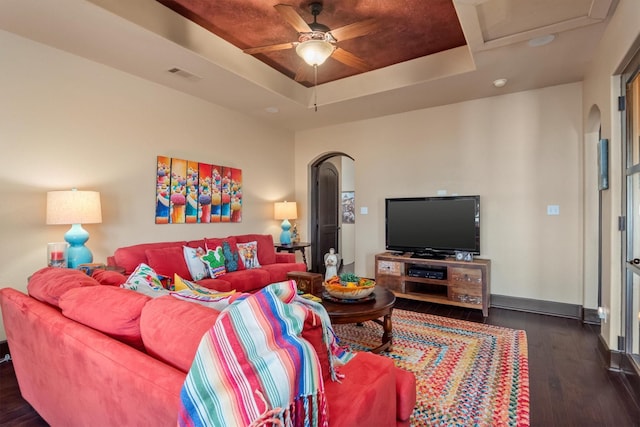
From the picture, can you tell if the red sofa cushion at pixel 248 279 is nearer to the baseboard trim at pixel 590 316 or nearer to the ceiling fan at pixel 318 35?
the ceiling fan at pixel 318 35

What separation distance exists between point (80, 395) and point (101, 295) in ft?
1.28

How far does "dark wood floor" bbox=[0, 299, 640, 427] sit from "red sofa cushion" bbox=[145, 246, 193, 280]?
4.10ft

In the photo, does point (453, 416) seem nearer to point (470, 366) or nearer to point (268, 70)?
point (470, 366)

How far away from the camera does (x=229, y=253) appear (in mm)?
3902

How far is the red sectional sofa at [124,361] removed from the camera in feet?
3.34

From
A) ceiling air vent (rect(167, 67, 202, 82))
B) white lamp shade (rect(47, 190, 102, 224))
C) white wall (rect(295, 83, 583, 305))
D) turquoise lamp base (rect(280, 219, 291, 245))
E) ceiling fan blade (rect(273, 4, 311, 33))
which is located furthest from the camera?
turquoise lamp base (rect(280, 219, 291, 245))

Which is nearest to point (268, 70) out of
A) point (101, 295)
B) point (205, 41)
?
point (205, 41)

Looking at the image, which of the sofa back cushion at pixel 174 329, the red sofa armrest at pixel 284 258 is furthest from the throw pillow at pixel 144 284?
the red sofa armrest at pixel 284 258

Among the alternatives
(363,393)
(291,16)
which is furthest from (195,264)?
(363,393)

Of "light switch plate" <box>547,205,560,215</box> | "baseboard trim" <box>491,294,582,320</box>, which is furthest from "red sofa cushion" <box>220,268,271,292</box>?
"light switch plate" <box>547,205,560,215</box>

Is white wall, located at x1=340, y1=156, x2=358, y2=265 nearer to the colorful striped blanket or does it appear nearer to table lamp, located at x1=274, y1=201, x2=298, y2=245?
table lamp, located at x1=274, y1=201, x2=298, y2=245

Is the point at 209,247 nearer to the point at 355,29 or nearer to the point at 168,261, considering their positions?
the point at 168,261

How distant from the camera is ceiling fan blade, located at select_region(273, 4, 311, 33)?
2200mm

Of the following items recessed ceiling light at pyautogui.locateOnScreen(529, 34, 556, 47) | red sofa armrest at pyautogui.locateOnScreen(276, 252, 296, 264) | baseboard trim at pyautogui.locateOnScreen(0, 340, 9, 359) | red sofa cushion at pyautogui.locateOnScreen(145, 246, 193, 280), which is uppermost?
recessed ceiling light at pyautogui.locateOnScreen(529, 34, 556, 47)
